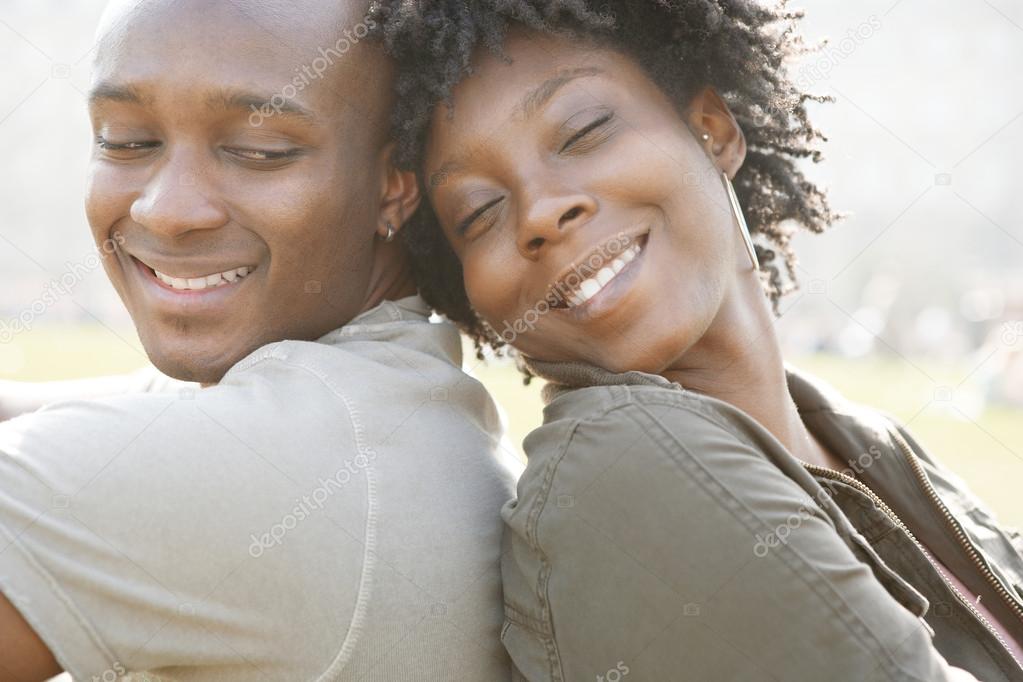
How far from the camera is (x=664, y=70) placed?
2.61 metres

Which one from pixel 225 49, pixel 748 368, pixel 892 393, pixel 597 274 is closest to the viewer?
pixel 225 49

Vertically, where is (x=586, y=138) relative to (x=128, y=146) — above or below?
above

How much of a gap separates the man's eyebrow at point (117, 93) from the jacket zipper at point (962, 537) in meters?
1.98

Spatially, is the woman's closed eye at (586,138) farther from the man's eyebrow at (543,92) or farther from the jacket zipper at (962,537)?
the jacket zipper at (962,537)

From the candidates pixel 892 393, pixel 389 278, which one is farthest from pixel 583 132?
pixel 892 393

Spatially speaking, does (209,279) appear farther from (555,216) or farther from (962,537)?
(962,537)

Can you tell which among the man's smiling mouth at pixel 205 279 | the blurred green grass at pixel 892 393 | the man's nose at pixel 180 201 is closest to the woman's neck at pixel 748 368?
the man's smiling mouth at pixel 205 279

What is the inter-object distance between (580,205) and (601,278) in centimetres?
16

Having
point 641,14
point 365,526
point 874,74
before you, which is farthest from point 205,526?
point 874,74

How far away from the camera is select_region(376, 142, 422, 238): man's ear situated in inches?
102

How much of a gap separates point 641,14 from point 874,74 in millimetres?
35783

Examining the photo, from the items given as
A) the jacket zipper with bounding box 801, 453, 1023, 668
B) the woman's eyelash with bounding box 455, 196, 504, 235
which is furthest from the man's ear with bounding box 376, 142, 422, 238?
the jacket zipper with bounding box 801, 453, 1023, 668

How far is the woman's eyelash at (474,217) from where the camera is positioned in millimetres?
2492

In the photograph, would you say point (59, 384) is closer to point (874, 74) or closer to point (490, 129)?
point (490, 129)
